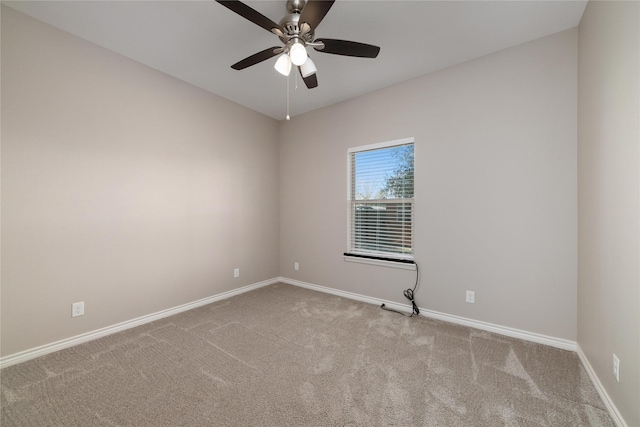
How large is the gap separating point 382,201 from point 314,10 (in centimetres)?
224

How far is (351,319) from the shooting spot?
280 centimetres

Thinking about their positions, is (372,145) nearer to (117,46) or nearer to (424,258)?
(424,258)

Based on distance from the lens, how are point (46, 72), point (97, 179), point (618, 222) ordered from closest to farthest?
point (618, 222) < point (46, 72) < point (97, 179)

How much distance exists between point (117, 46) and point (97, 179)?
4.22 feet

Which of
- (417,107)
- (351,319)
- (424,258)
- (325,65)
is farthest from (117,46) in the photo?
(424,258)

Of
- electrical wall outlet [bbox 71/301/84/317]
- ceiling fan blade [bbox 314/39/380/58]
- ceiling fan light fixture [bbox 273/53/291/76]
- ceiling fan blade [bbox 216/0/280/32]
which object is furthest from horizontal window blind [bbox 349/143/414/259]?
electrical wall outlet [bbox 71/301/84/317]

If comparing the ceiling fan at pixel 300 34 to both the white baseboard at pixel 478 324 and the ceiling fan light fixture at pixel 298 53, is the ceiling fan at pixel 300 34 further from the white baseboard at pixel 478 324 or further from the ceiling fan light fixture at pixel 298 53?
the white baseboard at pixel 478 324

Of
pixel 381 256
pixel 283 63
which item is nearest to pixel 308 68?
pixel 283 63

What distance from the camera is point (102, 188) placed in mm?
2420

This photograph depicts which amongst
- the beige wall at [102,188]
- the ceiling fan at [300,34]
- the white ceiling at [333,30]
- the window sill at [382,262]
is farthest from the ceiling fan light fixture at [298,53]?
the window sill at [382,262]

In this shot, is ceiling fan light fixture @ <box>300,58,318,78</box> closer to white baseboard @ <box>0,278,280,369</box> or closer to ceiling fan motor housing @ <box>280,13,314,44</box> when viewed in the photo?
ceiling fan motor housing @ <box>280,13,314,44</box>

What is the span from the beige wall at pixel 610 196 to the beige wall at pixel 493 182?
0.47 ft

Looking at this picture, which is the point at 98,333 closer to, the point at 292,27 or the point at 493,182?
the point at 292,27

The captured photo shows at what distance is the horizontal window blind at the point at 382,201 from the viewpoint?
310 centimetres
